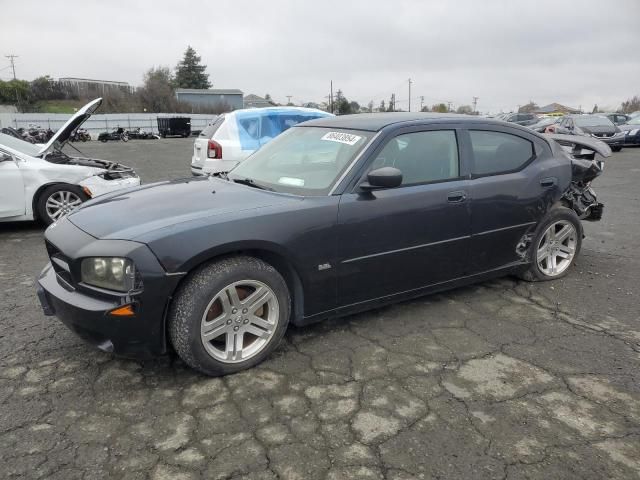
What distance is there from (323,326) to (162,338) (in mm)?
1274

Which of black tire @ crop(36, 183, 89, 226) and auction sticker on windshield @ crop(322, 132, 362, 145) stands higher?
auction sticker on windshield @ crop(322, 132, 362, 145)

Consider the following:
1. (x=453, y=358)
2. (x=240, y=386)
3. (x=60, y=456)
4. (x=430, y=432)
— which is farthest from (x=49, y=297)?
(x=453, y=358)

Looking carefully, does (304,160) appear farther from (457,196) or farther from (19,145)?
(19,145)

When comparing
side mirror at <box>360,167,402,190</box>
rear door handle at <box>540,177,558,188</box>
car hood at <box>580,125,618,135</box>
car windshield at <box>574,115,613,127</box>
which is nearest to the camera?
side mirror at <box>360,167,402,190</box>

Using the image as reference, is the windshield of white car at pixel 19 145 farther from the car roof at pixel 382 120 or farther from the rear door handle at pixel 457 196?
the rear door handle at pixel 457 196

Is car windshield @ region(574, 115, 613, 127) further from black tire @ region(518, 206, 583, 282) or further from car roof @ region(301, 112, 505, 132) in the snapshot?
car roof @ region(301, 112, 505, 132)

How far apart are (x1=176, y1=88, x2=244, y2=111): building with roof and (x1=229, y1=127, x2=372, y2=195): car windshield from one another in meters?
67.7

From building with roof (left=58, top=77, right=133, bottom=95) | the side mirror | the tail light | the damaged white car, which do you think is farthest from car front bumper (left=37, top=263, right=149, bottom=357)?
building with roof (left=58, top=77, right=133, bottom=95)

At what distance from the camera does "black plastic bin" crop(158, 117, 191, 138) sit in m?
41.6

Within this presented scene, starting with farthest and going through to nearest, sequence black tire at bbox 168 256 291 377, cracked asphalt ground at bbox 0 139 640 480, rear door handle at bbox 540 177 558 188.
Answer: rear door handle at bbox 540 177 558 188, black tire at bbox 168 256 291 377, cracked asphalt ground at bbox 0 139 640 480

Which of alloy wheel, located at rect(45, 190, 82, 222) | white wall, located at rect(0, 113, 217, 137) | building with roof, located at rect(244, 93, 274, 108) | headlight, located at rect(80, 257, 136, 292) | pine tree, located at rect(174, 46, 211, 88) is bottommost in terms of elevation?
alloy wheel, located at rect(45, 190, 82, 222)

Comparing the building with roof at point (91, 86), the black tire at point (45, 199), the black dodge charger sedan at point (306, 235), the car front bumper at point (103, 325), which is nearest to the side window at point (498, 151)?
the black dodge charger sedan at point (306, 235)

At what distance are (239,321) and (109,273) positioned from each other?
0.79m

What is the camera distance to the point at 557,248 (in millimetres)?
4609
